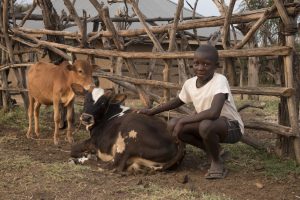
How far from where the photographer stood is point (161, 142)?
505 centimetres

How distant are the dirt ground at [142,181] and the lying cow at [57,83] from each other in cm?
103

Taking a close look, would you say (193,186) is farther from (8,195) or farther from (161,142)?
(8,195)

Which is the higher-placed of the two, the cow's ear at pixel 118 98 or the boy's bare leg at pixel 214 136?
the cow's ear at pixel 118 98

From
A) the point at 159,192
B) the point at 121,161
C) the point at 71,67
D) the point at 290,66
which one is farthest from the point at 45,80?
the point at 290,66

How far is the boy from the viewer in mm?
4578

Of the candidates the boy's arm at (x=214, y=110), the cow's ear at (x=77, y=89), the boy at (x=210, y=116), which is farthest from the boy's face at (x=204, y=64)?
the cow's ear at (x=77, y=89)

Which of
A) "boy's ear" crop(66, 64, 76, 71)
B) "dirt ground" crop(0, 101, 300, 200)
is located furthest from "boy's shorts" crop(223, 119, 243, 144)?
"boy's ear" crop(66, 64, 76, 71)

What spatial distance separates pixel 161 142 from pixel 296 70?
5.41 feet

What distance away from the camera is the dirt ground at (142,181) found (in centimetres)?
429

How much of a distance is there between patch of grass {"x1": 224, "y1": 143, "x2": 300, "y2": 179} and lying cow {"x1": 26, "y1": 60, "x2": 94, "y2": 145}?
2.09 metres

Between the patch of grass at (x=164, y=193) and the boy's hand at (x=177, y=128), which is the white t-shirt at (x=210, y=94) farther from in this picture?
the patch of grass at (x=164, y=193)

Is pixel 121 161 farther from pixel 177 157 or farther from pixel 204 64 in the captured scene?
pixel 204 64

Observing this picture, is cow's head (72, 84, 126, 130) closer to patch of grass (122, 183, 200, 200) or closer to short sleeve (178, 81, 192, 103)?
short sleeve (178, 81, 192, 103)

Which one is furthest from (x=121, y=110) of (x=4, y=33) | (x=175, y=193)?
(x=4, y=33)
